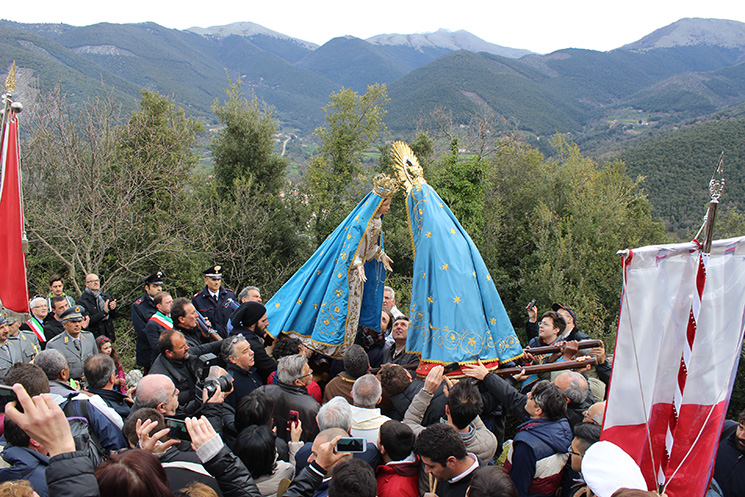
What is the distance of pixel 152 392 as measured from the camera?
4.12 meters

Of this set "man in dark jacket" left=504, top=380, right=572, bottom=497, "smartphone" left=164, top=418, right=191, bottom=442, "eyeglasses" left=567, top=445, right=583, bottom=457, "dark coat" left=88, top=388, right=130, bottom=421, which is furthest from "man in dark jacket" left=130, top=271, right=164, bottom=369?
"eyeglasses" left=567, top=445, right=583, bottom=457

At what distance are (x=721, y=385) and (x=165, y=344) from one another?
4.65 metres

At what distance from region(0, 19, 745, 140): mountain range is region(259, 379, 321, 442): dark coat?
2948cm

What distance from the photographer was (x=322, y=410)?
168 inches

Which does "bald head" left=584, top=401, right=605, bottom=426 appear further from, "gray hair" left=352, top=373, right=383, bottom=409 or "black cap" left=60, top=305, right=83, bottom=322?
"black cap" left=60, top=305, right=83, bottom=322

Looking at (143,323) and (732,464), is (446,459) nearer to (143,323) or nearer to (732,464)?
(732,464)

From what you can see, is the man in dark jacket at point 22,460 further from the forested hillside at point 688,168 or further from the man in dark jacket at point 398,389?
the forested hillside at point 688,168

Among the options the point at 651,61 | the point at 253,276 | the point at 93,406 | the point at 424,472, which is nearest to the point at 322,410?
the point at 424,472

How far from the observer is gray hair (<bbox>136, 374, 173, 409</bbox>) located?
4109 millimetres

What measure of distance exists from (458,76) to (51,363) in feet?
284

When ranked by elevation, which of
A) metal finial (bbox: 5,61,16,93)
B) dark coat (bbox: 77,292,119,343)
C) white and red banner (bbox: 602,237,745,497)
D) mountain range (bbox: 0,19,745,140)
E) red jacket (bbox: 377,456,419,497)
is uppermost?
mountain range (bbox: 0,19,745,140)

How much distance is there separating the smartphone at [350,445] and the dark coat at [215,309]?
476cm

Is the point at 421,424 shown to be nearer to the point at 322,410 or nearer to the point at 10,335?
the point at 322,410

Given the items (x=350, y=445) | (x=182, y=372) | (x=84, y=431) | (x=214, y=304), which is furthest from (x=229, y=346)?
(x=214, y=304)
